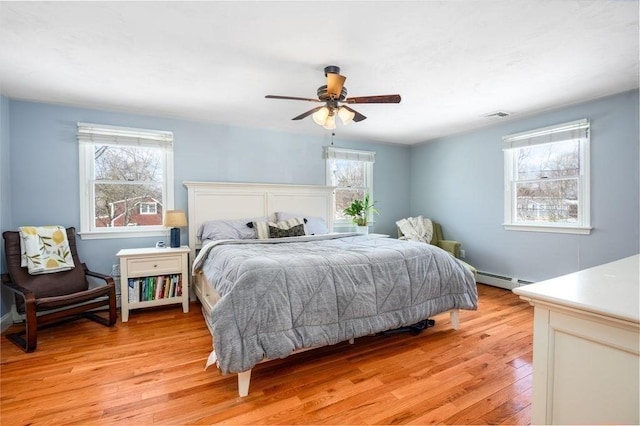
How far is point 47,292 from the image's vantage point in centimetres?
287

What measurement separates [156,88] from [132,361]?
→ 2.39m

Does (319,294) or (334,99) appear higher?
(334,99)

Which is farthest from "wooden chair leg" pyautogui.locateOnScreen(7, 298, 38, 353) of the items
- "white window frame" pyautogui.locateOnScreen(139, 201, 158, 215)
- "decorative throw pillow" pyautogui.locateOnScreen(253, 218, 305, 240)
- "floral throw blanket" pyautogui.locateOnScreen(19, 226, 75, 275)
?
"decorative throw pillow" pyautogui.locateOnScreen(253, 218, 305, 240)

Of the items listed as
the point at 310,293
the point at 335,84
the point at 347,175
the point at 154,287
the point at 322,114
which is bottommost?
the point at 154,287

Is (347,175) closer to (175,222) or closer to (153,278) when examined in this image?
(175,222)

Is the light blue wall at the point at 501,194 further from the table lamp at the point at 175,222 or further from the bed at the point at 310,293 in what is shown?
the table lamp at the point at 175,222

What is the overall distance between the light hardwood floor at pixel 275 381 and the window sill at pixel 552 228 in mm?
1436

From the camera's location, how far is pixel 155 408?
5.68ft

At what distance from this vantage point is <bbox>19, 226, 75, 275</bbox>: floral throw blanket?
2.83 m

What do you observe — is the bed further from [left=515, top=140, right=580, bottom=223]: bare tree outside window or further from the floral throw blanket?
[left=515, top=140, right=580, bottom=223]: bare tree outside window

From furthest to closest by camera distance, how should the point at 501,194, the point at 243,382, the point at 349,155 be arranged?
the point at 349,155, the point at 501,194, the point at 243,382

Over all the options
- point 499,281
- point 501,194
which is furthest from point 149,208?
point 499,281

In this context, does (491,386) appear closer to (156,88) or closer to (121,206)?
(156,88)

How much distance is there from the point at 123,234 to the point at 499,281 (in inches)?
195
